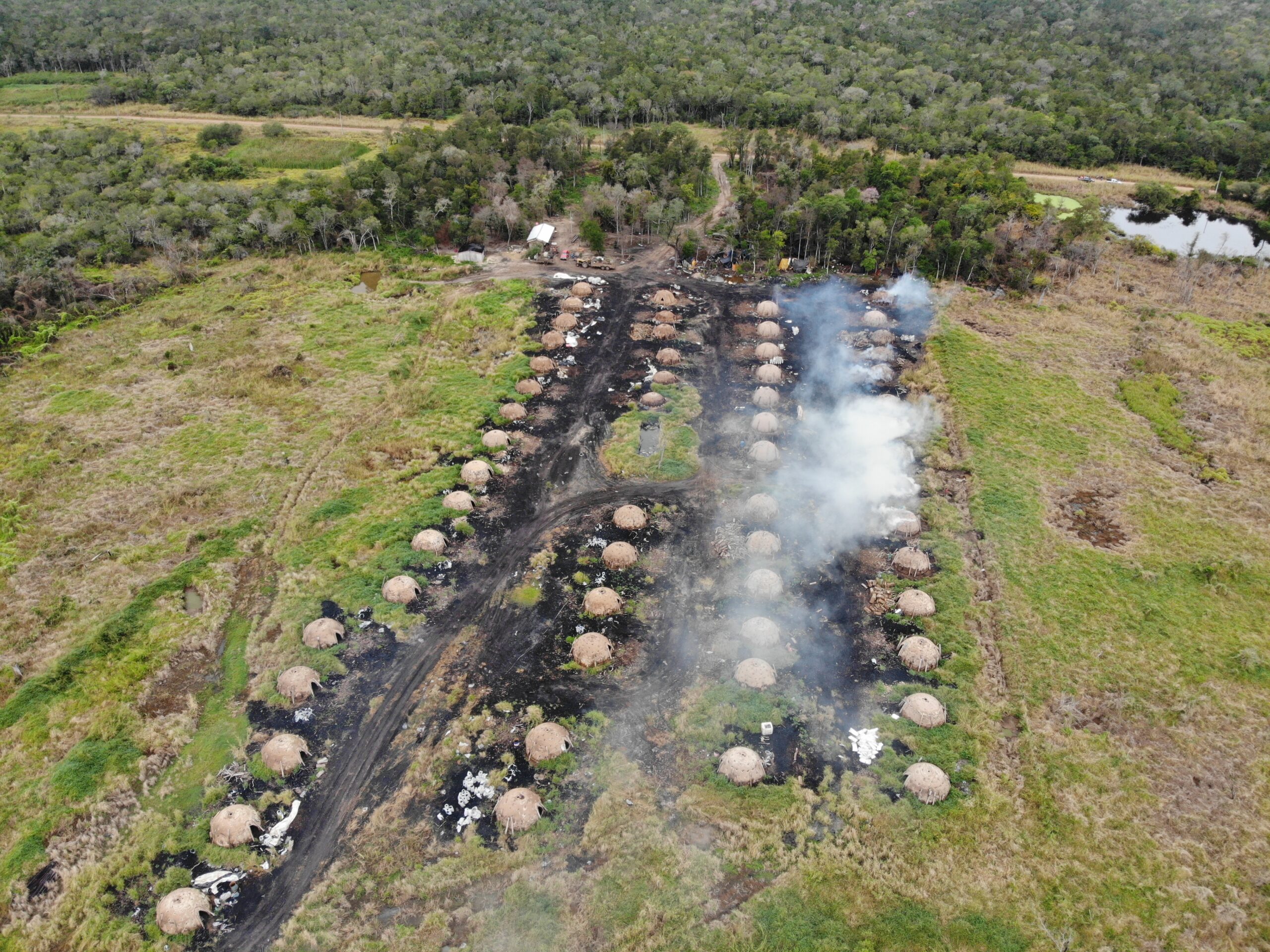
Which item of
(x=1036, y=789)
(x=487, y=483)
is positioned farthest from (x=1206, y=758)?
(x=487, y=483)

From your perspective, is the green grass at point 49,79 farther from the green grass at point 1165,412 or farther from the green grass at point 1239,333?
the green grass at point 1239,333

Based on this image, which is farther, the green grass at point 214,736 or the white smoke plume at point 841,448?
the white smoke plume at point 841,448

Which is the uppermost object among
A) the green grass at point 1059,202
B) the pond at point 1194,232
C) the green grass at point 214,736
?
the green grass at point 1059,202

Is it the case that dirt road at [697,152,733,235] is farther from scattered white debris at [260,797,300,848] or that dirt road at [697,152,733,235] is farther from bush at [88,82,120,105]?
bush at [88,82,120,105]

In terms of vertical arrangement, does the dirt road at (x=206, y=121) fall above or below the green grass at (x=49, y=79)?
below

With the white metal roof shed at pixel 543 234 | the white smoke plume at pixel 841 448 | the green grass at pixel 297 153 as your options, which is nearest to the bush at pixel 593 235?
the white metal roof shed at pixel 543 234

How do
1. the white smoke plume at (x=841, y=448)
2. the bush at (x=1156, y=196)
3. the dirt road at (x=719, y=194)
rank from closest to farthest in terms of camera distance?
the white smoke plume at (x=841, y=448)
the dirt road at (x=719, y=194)
the bush at (x=1156, y=196)

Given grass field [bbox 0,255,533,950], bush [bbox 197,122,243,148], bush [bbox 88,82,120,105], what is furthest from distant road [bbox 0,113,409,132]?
grass field [bbox 0,255,533,950]

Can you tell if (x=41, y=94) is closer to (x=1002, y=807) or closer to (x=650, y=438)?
(x=650, y=438)
